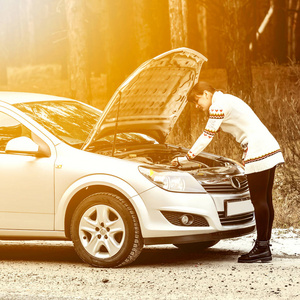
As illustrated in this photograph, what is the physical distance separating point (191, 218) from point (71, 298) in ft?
5.03

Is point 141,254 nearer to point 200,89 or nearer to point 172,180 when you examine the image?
point 172,180

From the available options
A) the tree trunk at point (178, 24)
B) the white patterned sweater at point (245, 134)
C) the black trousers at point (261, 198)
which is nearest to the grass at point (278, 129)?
the tree trunk at point (178, 24)

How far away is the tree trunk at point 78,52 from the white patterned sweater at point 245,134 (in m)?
9.72

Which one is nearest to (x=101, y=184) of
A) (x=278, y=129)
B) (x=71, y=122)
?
(x=71, y=122)

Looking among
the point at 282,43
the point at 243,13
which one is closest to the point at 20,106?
the point at 243,13

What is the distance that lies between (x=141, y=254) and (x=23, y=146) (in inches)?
66.9

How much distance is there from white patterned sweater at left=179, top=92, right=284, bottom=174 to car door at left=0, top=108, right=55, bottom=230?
1.20 m

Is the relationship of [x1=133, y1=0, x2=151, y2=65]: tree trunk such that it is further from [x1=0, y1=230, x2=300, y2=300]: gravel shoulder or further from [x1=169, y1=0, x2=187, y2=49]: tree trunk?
[x1=0, y1=230, x2=300, y2=300]: gravel shoulder

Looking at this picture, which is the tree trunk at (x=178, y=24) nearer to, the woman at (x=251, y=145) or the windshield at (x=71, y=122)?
the windshield at (x=71, y=122)

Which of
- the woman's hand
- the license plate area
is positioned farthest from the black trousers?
the woman's hand

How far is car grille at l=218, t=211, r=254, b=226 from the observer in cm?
855

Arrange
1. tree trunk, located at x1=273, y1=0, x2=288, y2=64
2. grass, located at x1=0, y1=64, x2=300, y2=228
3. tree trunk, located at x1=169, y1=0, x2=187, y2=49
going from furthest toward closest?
tree trunk, located at x1=273, y1=0, x2=288, y2=64, tree trunk, located at x1=169, y1=0, x2=187, y2=49, grass, located at x1=0, y1=64, x2=300, y2=228

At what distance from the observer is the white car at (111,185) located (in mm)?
8422

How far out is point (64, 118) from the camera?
9406 millimetres
